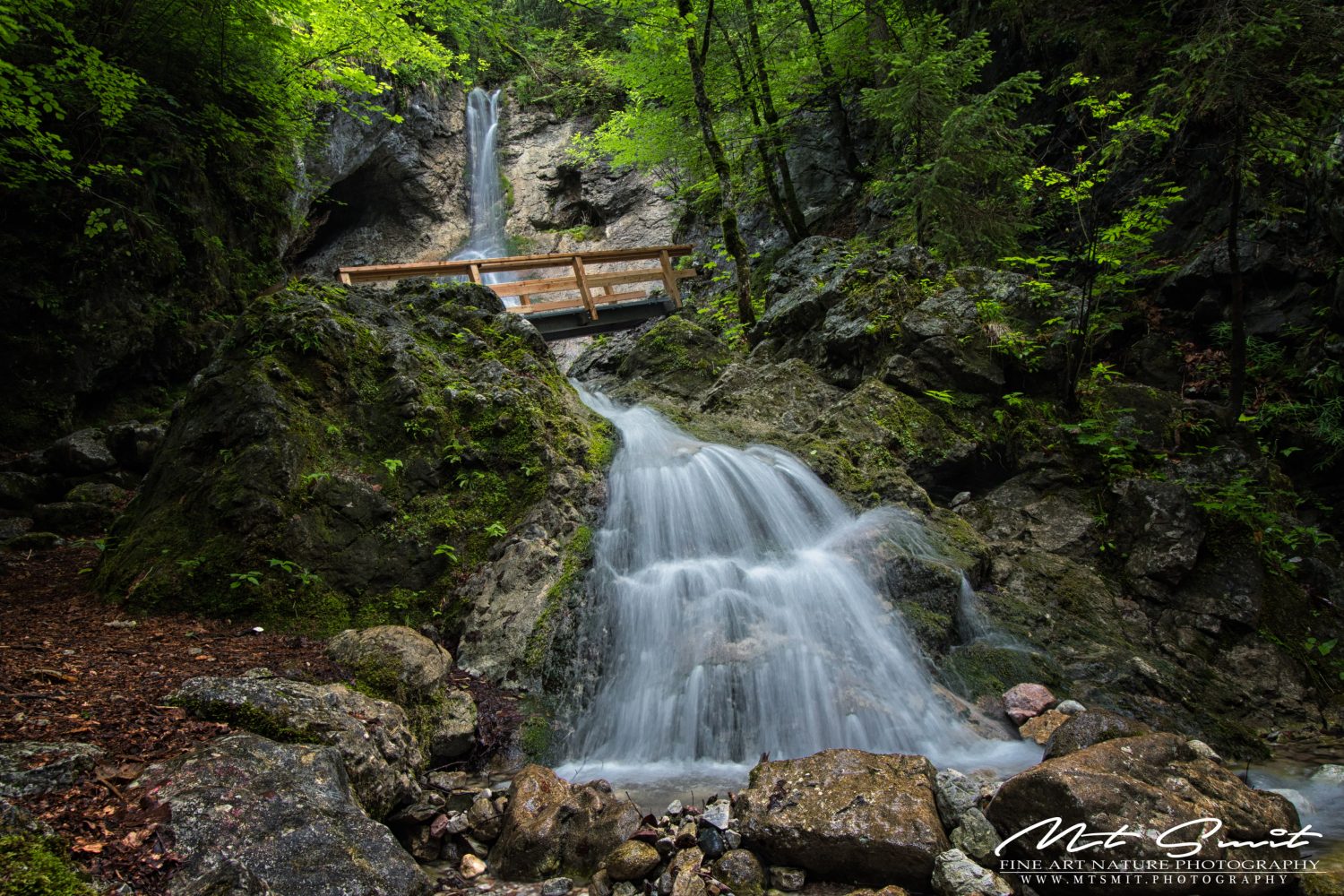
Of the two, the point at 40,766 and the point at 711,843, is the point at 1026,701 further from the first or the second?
the point at 40,766

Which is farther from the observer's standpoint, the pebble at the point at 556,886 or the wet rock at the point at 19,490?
the wet rock at the point at 19,490

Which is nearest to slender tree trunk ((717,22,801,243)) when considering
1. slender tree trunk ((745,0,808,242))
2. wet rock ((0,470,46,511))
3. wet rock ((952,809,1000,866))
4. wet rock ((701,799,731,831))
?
slender tree trunk ((745,0,808,242))

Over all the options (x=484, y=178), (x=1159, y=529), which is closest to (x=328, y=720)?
(x=1159, y=529)

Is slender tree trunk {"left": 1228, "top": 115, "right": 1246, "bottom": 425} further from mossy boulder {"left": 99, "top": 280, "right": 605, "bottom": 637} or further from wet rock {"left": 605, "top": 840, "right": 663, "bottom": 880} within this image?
wet rock {"left": 605, "top": 840, "right": 663, "bottom": 880}

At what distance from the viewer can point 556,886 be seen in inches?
127

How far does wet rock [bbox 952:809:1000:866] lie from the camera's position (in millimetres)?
3174

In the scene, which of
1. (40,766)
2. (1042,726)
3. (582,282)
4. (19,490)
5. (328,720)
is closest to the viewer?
(40,766)

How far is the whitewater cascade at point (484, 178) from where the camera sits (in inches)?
960

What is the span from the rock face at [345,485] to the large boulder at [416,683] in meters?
0.60

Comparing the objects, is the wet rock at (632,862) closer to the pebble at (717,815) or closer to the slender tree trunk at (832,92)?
the pebble at (717,815)

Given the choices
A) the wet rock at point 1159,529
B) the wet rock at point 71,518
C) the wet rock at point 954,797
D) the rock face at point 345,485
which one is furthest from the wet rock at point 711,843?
the wet rock at point 71,518

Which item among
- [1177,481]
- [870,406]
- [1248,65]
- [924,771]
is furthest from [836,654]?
[1248,65]

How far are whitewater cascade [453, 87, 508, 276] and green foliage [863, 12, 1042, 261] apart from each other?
16.4m

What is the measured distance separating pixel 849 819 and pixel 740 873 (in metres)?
0.59
